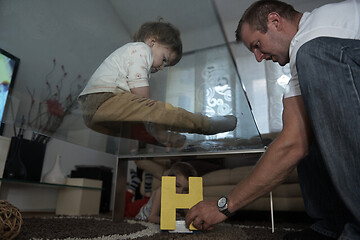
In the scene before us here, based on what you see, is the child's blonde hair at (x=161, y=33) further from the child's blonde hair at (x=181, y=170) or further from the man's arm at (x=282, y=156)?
the child's blonde hair at (x=181, y=170)

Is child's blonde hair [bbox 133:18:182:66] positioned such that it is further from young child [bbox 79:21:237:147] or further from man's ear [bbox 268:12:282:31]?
man's ear [bbox 268:12:282:31]

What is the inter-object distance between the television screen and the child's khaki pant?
0.20m

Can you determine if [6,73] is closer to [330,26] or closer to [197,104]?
[197,104]

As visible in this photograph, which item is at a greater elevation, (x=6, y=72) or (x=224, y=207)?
(x=6, y=72)

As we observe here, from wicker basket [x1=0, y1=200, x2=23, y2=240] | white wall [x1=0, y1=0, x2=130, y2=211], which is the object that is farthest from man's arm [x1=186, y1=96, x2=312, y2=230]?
wicker basket [x1=0, y1=200, x2=23, y2=240]

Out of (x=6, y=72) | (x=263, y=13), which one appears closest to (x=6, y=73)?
(x=6, y=72)

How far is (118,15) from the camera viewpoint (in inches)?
25.2

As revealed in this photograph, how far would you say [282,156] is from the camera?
0.56m

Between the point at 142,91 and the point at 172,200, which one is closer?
the point at 142,91

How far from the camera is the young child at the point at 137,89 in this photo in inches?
22.4

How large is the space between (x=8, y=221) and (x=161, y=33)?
1.91 ft

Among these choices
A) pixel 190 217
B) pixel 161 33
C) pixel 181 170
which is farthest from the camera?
pixel 181 170

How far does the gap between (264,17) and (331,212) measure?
580 millimetres

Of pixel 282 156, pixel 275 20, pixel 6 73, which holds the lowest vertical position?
pixel 282 156
